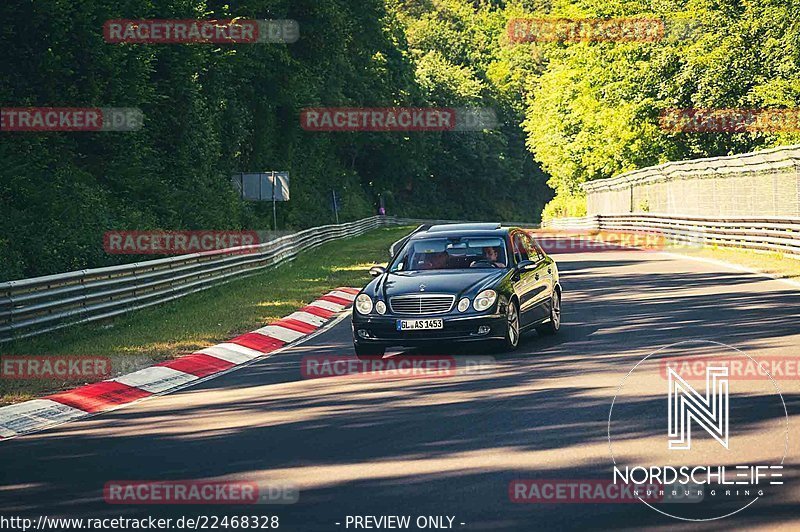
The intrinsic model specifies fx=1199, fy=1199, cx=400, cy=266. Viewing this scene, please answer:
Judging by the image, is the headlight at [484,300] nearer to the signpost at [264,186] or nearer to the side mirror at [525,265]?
the side mirror at [525,265]

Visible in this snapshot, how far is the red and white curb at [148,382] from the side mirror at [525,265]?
3.82m

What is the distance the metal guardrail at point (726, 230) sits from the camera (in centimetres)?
2979

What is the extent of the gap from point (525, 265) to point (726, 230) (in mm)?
22279

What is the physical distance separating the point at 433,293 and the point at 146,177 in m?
23.5

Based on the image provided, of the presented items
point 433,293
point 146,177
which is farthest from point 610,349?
point 146,177

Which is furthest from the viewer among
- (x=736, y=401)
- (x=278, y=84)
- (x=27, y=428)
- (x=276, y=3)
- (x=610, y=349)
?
(x=278, y=84)

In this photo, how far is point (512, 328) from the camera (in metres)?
14.9

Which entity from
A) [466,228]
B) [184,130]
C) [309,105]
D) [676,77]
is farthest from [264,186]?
[466,228]

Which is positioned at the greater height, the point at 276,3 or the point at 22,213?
the point at 276,3

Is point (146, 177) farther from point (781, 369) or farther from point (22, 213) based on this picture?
point (781, 369)

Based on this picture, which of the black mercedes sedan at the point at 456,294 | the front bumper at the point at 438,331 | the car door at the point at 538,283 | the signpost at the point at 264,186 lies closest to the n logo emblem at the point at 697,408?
the front bumper at the point at 438,331

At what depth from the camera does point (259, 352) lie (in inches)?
673

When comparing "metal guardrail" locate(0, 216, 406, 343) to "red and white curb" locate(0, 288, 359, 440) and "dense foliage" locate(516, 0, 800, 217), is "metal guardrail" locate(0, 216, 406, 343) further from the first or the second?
"dense foliage" locate(516, 0, 800, 217)

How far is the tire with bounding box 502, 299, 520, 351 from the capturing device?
48.1 feet
